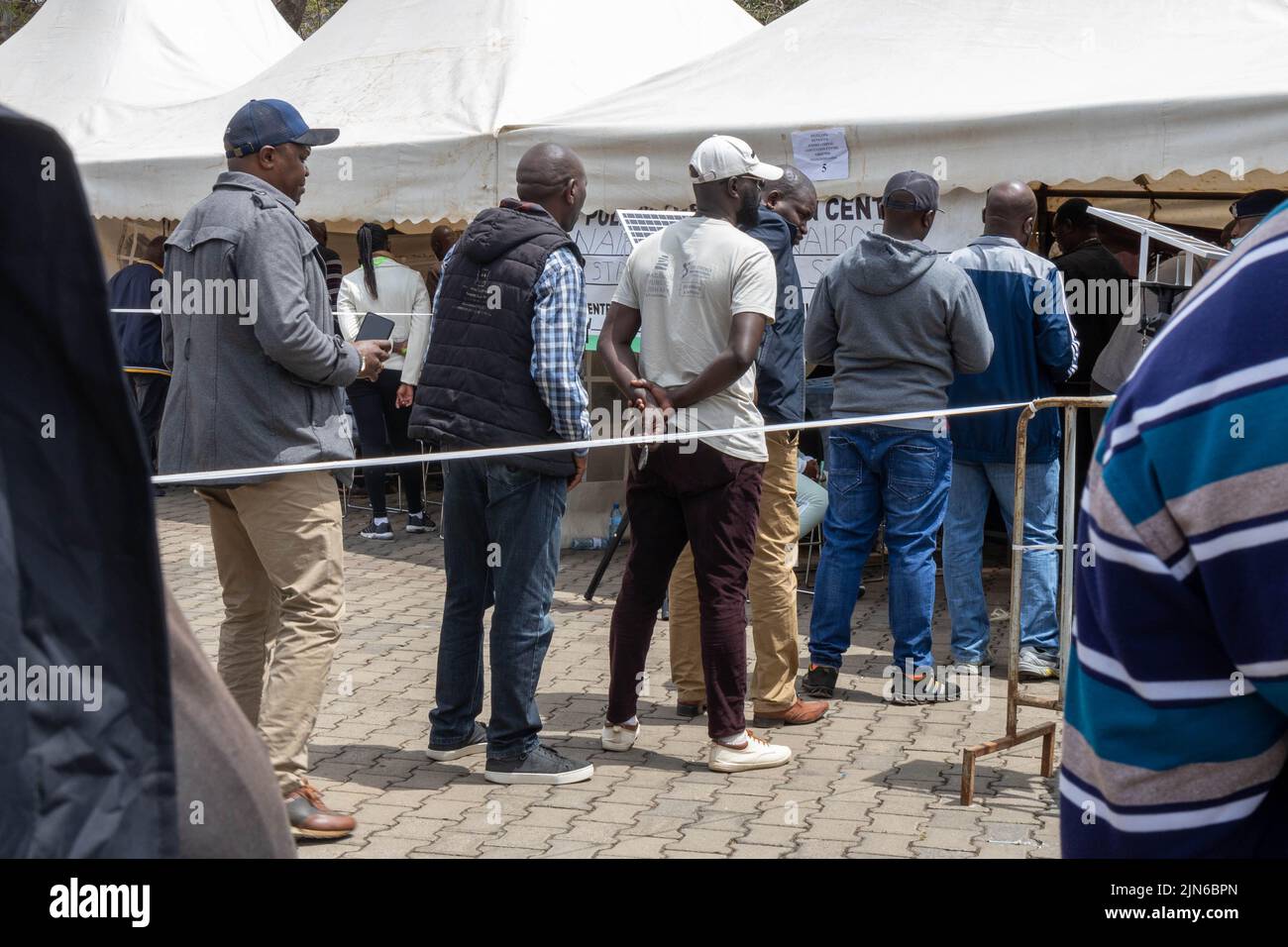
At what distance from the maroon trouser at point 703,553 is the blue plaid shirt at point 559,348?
0.40 meters

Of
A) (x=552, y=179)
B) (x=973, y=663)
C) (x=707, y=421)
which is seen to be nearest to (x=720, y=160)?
(x=552, y=179)

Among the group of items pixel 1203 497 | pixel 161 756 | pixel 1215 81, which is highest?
pixel 1215 81

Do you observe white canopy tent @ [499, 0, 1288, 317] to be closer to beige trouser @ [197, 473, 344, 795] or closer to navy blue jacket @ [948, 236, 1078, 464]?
navy blue jacket @ [948, 236, 1078, 464]

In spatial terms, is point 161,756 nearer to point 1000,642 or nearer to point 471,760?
point 471,760

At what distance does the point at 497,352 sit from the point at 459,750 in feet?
4.68

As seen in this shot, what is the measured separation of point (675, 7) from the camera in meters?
11.2

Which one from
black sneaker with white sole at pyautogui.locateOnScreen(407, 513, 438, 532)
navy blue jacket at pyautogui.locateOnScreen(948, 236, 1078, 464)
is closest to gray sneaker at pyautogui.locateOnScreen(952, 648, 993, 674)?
navy blue jacket at pyautogui.locateOnScreen(948, 236, 1078, 464)

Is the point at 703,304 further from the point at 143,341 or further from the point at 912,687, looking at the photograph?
the point at 143,341

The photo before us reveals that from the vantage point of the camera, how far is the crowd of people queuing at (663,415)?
409 centimetres

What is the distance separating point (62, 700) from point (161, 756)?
68 millimetres

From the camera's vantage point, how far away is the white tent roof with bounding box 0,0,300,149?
13727mm

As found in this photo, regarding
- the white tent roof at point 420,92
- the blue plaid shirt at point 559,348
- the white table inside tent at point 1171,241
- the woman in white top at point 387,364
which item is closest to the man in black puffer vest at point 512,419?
the blue plaid shirt at point 559,348

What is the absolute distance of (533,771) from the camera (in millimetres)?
4738
